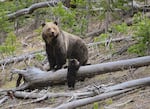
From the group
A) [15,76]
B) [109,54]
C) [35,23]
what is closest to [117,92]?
[109,54]

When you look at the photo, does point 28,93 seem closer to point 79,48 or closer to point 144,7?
point 79,48

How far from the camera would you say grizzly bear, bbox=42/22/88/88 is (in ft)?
25.5

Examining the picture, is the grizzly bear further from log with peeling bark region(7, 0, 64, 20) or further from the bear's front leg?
log with peeling bark region(7, 0, 64, 20)

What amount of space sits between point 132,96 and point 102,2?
208 inches

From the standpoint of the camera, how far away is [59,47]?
306 inches

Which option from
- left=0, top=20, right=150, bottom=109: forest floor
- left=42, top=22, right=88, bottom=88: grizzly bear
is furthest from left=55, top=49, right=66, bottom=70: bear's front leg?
left=0, top=20, right=150, bottom=109: forest floor

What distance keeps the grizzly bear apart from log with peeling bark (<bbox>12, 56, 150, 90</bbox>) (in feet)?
0.83

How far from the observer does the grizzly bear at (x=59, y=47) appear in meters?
7.76

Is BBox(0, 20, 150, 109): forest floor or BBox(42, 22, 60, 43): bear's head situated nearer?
BBox(0, 20, 150, 109): forest floor

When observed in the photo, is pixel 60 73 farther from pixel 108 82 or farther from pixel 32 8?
pixel 32 8

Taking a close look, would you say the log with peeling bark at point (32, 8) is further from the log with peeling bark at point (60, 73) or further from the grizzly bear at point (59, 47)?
the log with peeling bark at point (60, 73)

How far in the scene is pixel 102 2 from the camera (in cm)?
1129

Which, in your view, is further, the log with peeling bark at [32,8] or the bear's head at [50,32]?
the log with peeling bark at [32,8]

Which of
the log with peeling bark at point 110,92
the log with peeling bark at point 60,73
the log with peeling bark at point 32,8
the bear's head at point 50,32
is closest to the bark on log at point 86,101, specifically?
the log with peeling bark at point 110,92
